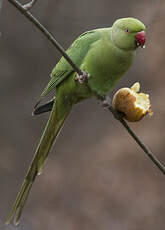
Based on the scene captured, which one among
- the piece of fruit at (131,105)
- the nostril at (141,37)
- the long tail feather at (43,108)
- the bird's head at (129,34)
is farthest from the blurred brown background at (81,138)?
the piece of fruit at (131,105)

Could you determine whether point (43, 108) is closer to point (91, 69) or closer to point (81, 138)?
point (91, 69)

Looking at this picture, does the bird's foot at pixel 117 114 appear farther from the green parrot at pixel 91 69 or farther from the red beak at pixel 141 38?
the red beak at pixel 141 38

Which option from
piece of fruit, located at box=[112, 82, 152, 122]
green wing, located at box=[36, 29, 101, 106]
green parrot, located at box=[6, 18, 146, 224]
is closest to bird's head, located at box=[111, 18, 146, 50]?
green parrot, located at box=[6, 18, 146, 224]

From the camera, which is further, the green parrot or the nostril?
the green parrot

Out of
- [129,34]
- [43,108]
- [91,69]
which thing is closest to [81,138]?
[43,108]

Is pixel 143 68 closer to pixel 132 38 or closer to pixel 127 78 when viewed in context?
pixel 127 78

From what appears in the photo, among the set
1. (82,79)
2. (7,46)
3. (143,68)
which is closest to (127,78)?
(143,68)

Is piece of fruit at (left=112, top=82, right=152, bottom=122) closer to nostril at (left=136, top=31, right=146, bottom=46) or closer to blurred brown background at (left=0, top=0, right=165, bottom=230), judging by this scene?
nostril at (left=136, top=31, right=146, bottom=46)
